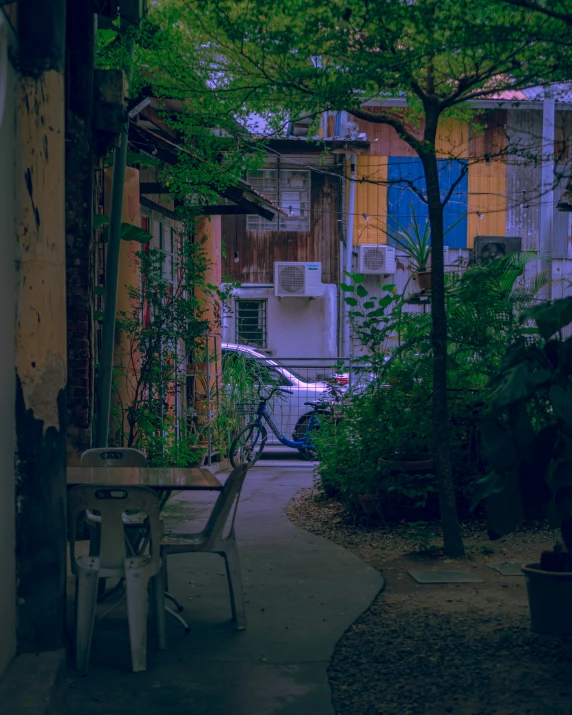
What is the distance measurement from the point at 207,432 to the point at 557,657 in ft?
24.7

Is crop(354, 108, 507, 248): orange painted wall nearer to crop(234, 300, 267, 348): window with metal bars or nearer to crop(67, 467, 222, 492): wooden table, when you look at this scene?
crop(234, 300, 267, 348): window with metal bars

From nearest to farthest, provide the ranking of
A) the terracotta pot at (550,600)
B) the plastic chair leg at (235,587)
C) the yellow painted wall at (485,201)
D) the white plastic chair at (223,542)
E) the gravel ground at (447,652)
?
the gravel ground at (447,652)
the terracotta pot at (550,600)
the white plastic chair at (223,542)
the plastic chair leg at (235,587)
the yellow painted wall at (485,201)

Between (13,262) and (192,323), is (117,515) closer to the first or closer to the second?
(13,262)

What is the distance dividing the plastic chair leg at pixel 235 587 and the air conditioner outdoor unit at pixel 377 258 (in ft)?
58.0

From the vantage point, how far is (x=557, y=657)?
4.16 meters

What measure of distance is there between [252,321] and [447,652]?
60.6ft

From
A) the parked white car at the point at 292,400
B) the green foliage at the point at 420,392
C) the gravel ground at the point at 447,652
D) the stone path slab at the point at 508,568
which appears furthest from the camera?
the parked white car at the point at 292,400

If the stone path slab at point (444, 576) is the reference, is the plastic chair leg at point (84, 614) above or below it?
above

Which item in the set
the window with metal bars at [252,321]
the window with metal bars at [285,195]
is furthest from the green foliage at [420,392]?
the window with metal bars at [285,195]

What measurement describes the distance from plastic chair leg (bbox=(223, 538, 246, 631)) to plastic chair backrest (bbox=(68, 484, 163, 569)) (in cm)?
64

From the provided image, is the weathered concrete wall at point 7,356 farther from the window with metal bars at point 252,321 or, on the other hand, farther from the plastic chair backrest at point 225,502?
the window with metal bars at point 252,321

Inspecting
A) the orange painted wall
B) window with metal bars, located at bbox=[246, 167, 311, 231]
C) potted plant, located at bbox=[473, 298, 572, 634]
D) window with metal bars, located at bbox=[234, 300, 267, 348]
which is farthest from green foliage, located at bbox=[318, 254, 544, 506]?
window with metal bars, located at bbox=[246, 167, 311, 231]

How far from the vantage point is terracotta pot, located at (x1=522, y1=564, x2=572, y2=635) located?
174 inches

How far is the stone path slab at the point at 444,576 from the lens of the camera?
19.5ft
